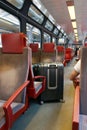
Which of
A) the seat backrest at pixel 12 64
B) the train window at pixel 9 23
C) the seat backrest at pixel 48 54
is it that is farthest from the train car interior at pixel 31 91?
the seat backrest at pixel 48 54

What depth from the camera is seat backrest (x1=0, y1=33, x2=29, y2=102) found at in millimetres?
2557

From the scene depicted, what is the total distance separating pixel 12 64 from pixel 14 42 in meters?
0.34

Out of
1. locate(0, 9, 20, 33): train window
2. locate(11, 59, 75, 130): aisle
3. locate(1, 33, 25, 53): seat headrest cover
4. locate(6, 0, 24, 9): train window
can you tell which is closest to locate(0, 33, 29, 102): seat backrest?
locate(1, 33, 25, 53): seat headrest cover

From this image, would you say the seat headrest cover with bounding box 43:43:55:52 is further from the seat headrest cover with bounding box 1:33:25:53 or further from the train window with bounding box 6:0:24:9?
the seat headrest cover with bounding box 1:33:25:53

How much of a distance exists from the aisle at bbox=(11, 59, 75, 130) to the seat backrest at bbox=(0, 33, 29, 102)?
0.60 m

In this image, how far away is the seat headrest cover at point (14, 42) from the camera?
2.63 metres

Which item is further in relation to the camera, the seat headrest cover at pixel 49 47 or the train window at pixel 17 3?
the seat headrest cover at pixel 49 47

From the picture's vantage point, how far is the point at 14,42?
2.63 metres

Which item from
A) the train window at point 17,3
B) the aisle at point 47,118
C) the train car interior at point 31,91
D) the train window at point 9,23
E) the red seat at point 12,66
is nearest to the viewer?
the train car interior at point 31,91

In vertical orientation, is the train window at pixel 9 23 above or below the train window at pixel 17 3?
below

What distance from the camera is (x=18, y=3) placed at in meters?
5.12

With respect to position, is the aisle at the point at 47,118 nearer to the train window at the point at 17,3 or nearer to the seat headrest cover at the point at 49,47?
the seat headrest cover at the point at 49,47

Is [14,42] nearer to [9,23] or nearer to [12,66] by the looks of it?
[12,66]

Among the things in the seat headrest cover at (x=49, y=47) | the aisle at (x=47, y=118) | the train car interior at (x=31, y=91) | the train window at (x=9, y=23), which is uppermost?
the train window at (x=9, y=23)
